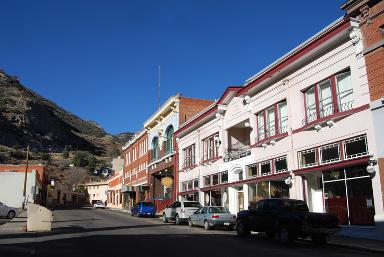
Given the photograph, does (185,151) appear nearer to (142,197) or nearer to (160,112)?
(160,112)

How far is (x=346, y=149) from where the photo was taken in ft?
65.7

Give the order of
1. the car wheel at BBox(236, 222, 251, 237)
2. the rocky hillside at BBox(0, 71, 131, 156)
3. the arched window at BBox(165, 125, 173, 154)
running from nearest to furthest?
the car wheel at BBox(236, 222, 251, 237) → the arched window at BBox(165, 125, 173, 154) → the rocky hillside at BBox(0, 71, 131, 156)

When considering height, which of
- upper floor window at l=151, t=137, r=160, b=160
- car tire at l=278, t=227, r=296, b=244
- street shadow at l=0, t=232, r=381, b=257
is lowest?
street shadow at l=0, t=232, r=381, b=257

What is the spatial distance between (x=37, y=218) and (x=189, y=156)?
2024cm

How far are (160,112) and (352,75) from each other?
3169cm

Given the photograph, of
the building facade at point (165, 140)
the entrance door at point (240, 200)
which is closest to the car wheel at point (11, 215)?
the building facade at point (165, 140)

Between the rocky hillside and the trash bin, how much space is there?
113m

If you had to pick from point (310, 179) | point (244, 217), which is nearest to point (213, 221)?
point (244, 217)

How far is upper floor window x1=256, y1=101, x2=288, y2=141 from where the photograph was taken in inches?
996

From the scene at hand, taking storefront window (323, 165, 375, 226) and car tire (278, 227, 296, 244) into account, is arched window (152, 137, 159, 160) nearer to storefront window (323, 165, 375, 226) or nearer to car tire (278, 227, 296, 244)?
storefront window (323, 165, 375, 226)

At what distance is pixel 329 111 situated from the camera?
21.4 m

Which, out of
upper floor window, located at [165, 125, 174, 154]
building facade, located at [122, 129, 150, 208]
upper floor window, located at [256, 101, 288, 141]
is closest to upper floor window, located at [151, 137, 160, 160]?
building facade, located at [122, 129, 150, 208]

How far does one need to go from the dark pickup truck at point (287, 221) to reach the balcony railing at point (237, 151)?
937 cm

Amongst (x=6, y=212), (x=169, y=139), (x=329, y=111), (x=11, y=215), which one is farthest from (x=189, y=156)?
(x=329, y=111)
